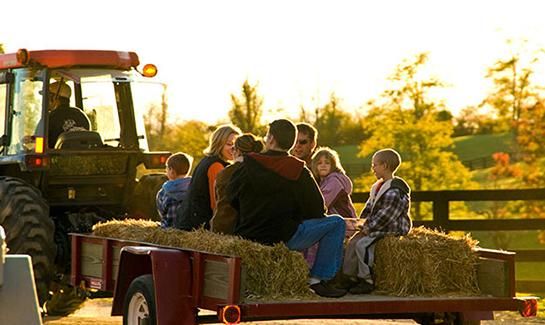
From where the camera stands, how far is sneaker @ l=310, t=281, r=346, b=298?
393 inches

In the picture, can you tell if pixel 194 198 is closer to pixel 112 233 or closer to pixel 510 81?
pixel 112 233

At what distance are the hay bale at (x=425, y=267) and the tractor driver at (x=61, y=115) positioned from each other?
221 inches

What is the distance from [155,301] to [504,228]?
11.3 m

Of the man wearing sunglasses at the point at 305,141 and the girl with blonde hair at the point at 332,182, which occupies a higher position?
the man wearing sunglasses at the point at 305,141

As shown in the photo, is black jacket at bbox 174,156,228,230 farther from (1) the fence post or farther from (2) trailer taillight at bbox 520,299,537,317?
(1) the fence post

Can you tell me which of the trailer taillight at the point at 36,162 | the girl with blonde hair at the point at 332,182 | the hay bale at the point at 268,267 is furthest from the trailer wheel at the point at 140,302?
the trailer taillight at the point at 36,162

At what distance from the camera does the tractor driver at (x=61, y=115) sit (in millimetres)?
15398

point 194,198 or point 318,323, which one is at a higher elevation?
point 194,198

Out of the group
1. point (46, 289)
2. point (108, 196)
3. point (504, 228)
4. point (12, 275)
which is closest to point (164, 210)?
point (46, 289)

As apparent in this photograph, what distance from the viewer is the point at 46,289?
568 inches

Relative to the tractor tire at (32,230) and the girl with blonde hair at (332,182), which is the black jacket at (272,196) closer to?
the girl with blonde hair at (332,182)

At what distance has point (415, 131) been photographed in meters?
52.2

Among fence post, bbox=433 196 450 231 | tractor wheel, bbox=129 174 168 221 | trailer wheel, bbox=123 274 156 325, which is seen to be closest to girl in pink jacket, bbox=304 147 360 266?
trailer wheel, bbox=123 274 156 325

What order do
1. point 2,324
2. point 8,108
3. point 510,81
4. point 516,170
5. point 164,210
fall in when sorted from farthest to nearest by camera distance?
1. point 516,170
2. point 510,81
3. point 8,108
4. point 164,210
5. point 2,324
